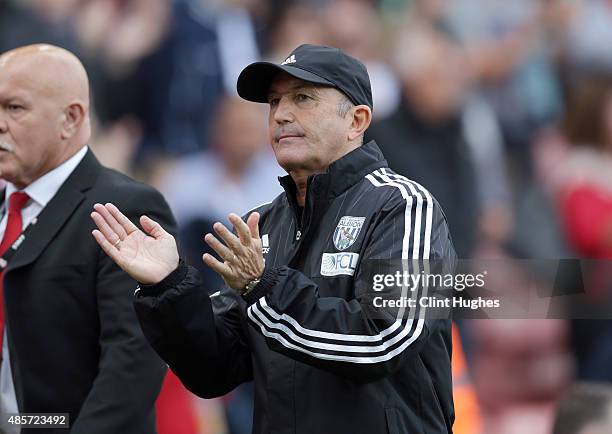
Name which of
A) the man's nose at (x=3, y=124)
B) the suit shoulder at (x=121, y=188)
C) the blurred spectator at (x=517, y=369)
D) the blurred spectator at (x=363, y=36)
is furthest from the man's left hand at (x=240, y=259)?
the blurred spectator at (x=363, y=36)

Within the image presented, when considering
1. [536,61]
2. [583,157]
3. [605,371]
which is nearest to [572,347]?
[605,371]

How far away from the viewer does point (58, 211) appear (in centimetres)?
413

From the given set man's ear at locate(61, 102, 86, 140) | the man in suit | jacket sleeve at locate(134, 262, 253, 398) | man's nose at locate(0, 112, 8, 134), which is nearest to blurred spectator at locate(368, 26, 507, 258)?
man's ear at locate(61, 102, 86, 140)

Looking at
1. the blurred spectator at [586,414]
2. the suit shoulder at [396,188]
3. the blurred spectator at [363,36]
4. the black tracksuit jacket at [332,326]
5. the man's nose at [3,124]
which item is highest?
the blurred spectator at [363,36]

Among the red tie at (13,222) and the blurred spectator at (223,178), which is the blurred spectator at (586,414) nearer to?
the red tie at (13,222)

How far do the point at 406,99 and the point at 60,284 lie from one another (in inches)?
137

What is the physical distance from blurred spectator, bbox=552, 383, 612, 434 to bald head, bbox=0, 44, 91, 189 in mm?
2015

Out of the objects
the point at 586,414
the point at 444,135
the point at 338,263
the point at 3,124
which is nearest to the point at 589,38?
the point at 444,135

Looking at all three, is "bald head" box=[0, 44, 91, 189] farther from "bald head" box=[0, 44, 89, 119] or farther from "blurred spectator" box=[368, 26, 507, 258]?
"blurred spectator" box=[368, 26, 507, 258]

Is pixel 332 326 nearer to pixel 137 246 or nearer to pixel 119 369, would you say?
pixel 137 246

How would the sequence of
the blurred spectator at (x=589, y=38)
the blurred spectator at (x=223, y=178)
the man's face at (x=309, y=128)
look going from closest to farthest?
1. the man's face at (x=309, y=128)
2. the blurred spectator at (x=223, y=178)
3. the blurred spectator at (x=589, y=38)

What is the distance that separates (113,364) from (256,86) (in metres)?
1.06

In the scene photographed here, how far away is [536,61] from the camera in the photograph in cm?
721

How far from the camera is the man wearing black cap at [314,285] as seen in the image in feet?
10.1
